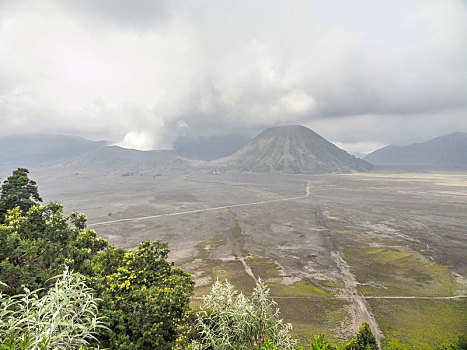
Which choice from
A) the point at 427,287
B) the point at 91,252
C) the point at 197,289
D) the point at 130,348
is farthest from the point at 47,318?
the point at 427,287

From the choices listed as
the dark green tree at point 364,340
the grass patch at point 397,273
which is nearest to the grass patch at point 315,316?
the grass patch at point 397,273

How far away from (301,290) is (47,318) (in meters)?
27.7

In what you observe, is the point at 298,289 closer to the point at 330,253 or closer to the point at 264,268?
the point at 264,268

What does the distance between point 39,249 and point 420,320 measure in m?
31.4

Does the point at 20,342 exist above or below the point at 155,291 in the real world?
above

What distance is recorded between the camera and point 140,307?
11891 mm

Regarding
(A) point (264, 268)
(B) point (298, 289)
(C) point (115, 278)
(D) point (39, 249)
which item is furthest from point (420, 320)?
(D) point (39, 249)

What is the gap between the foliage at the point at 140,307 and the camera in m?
11.3

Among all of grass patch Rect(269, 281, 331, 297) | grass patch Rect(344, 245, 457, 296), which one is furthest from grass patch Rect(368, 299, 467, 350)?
grass patch Rect(269, 281, 331, 297)

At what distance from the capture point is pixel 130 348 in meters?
10.7

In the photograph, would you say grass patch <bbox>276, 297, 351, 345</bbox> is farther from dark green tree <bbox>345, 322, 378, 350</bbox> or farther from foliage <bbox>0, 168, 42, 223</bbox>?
foliage <bbox>0, 168, 42, 223</bbox>

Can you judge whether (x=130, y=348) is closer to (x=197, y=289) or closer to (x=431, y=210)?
(x=197, y=289)

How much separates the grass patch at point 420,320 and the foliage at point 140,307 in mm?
17810

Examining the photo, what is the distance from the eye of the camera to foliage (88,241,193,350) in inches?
443
